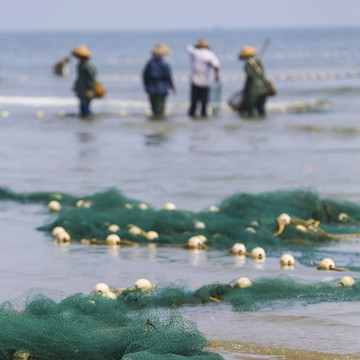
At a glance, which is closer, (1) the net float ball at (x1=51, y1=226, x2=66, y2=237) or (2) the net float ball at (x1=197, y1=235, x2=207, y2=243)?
(2) the net float ball at (x1=197, y1=235, x2=207, y2=243)

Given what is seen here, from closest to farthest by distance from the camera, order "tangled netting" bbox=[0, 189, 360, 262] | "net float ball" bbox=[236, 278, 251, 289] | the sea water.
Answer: the sea water, "net float ball" bbox=[236, 278, 251, 289], "tangled netting" bbox=[0, 189, 360, 262]

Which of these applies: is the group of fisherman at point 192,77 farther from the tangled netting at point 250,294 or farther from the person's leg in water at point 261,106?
the tangled netting at point 250,294

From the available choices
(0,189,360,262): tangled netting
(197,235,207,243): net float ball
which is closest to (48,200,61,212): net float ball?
(0,189,360,262): tangled netting

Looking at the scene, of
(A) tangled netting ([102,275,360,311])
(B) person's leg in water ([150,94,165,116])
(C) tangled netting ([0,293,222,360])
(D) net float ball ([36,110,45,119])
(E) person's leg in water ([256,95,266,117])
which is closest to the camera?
(C) tangled netting ([0,293,222,360])

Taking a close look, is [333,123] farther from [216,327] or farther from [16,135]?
[216,327]

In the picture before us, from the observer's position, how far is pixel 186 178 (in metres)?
10.6

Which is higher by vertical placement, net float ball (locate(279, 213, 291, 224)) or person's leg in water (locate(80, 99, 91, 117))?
person's leg in water (locate(80, 99, 91, 117))

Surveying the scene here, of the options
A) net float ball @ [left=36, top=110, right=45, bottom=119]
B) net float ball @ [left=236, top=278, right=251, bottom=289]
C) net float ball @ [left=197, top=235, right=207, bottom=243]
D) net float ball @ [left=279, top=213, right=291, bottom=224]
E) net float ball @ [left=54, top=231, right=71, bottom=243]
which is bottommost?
net float ball @ [left=54, top=231, right=71, bottom=243]

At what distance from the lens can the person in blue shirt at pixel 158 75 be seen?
703 inches

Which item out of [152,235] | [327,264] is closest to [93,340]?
[327,264]

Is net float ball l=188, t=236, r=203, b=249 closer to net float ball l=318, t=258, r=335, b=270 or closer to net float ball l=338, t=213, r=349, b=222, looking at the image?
net float ball l=318, t=258, r=335, b=270

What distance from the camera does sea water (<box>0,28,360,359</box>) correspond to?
4680 millimetres

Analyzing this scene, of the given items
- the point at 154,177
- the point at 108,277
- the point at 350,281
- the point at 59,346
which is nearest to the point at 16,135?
the point at 154,177

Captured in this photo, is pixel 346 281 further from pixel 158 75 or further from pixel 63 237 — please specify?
pixel 158 75
